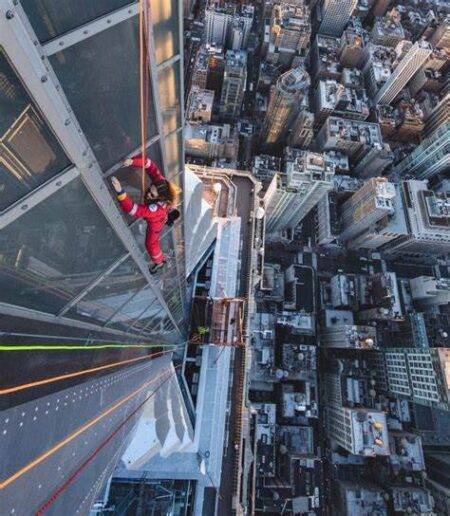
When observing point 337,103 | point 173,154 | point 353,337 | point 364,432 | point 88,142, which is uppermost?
point 337,103

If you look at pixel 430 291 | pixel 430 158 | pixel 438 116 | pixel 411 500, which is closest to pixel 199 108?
pixel 430 158

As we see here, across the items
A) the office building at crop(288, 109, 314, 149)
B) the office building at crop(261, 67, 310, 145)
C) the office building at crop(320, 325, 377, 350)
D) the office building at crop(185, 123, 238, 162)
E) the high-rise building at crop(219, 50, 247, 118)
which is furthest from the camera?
the high-rise building at crop(219, 50, 247, 118)

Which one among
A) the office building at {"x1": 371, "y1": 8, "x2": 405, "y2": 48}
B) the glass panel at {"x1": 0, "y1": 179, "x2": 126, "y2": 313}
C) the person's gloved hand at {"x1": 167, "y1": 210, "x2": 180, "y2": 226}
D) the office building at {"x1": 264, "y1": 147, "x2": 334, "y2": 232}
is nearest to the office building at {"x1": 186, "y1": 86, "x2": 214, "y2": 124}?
the office building at {"x1": 264, "y1": 147, "x2": 334, "y2": 232}

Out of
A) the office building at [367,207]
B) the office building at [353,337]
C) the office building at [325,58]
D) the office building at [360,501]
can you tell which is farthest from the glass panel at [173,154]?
the office building at [325,58]

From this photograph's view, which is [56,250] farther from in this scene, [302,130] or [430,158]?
[430,158]

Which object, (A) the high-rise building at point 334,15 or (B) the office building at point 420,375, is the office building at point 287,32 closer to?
(A) the high-rise building at point 334,15

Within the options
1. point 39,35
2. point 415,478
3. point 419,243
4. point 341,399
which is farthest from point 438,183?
point 39,35

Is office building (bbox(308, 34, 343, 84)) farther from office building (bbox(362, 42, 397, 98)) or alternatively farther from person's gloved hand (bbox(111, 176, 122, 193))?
person's gloved hand (bbox(111, 176, 122, 193))
